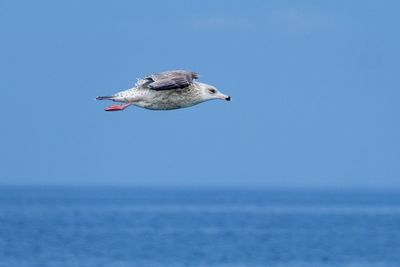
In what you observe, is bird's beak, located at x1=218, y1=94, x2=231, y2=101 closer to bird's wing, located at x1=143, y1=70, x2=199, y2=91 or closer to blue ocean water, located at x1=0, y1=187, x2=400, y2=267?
bird's wing, located at x1=143, y1=70, x2=199, y2=91

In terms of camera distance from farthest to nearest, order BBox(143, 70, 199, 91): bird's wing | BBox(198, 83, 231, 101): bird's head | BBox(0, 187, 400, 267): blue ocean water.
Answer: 1. BBox(0, 187, 400, 267): blue ocean water
2. BBox(198, 83, 231, 101): bird's head
3. BBox(143, 70, 199, 91): bird's wing

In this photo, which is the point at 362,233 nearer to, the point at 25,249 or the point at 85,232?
the point at 85,232

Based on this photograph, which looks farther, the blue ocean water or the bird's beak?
the blue ocean water

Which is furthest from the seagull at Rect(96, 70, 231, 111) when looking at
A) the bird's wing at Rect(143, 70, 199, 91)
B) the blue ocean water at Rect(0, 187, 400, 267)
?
the blue ocean water at Rect(0, 187, 400, 267)

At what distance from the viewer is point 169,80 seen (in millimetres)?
18344

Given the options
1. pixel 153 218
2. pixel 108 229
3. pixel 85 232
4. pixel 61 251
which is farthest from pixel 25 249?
pixel 153 218

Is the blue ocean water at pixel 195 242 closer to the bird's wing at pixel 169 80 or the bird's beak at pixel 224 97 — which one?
the bird's beak at pixel 224 97

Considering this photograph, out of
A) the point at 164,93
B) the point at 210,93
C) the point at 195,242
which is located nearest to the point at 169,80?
the point at 164,93

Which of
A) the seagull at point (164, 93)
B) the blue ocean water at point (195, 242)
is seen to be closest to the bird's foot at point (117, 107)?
the seagull at point (164, 93)

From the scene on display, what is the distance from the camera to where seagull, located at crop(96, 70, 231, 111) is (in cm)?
1831

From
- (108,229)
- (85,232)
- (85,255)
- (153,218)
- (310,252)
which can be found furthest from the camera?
(153,218)

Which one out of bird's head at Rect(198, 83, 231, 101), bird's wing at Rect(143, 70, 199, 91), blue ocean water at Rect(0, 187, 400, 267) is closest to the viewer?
bird's wing at Rect(143, 70, 199, 91)

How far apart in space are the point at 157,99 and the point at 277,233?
371 ft

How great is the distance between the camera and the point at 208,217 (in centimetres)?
17588
